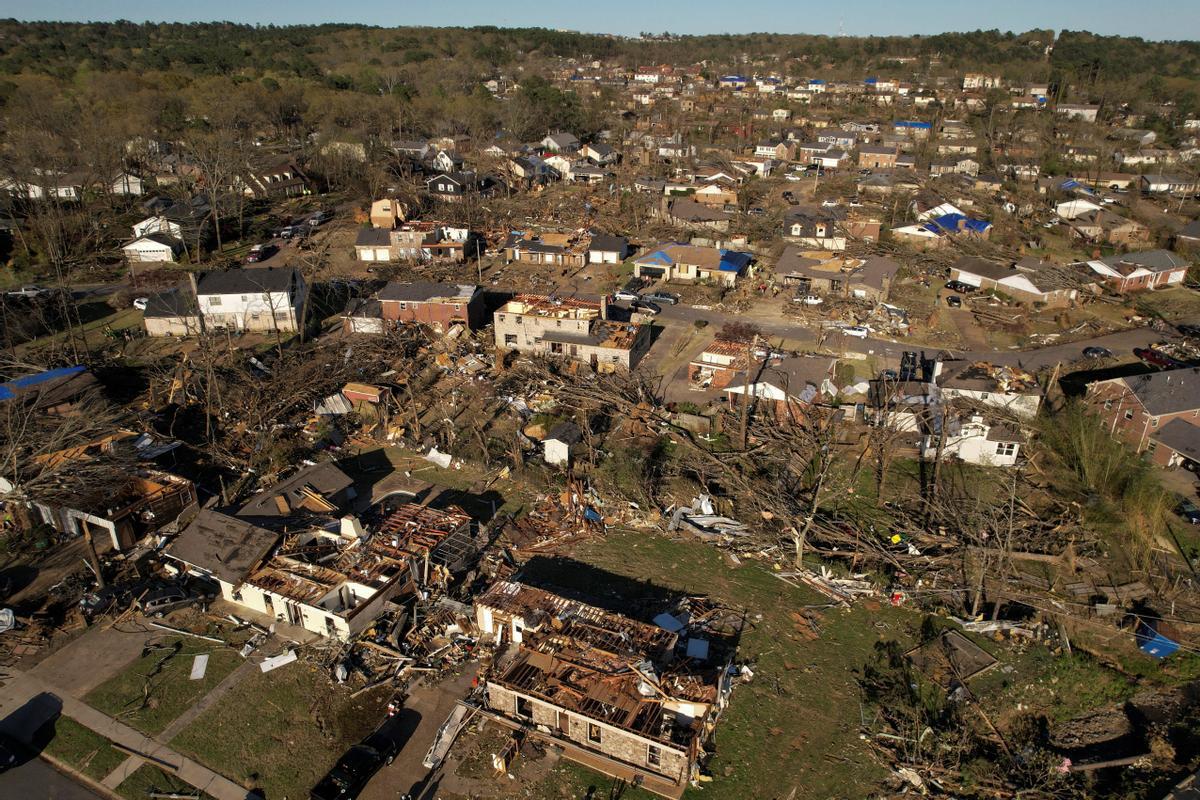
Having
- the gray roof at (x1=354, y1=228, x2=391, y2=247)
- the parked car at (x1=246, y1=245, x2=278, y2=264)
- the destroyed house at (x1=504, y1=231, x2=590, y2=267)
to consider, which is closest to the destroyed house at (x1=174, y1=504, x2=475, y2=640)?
the destroyed house at (x1=504, y1=231, x2=590, y2=267)

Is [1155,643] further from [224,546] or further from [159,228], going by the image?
[159,228]

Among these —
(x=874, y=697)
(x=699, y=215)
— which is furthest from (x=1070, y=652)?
(x=699, y=215)

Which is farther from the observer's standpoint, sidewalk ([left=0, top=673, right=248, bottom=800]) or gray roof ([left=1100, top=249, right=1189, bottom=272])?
gray roof ([left=1100, top=249, right=1189, bottom=272])

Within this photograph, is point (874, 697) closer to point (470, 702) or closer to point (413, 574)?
point (470, 702)

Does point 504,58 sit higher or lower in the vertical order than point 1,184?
higher

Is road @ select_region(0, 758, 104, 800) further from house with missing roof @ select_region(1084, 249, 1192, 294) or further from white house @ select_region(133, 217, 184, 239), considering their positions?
house with missing roof @ select_region(1084, 249, 1192, 294)

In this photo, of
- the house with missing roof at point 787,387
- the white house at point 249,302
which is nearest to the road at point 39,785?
the house with missing roof at point 787,387

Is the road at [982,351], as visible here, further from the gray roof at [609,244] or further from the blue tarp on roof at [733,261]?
the gray roof at [609,244]

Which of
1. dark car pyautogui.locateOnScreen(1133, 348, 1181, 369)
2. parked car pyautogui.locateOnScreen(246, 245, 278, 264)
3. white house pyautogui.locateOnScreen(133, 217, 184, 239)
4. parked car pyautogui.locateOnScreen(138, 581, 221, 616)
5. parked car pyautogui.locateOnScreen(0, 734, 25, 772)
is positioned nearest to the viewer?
parked car pyautogui.locateOnScreen(0, 734, 25, 772)
